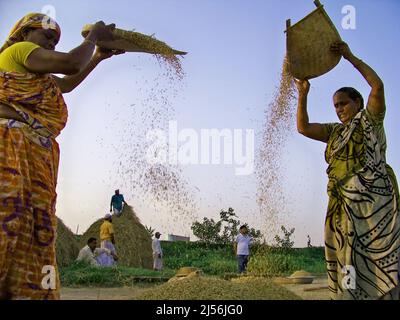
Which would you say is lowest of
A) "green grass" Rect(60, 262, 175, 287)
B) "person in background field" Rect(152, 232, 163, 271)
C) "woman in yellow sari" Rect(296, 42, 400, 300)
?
"person in background field" Rect(152, 232, 163, 271)

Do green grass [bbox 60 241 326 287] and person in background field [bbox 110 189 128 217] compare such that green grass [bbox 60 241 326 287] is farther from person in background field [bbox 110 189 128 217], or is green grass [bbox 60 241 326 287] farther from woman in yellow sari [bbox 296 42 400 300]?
woman in yellow sari [bbox 296 42 400 300]

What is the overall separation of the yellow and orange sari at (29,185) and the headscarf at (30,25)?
0.09 ft

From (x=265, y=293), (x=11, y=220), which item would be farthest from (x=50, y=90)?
(x=265, y=293)

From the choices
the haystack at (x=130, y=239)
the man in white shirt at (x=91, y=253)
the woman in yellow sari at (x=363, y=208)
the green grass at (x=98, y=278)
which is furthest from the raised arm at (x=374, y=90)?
the haystack at (x=130, y=239)

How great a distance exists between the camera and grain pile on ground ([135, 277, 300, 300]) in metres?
4.14

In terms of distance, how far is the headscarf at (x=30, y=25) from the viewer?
3213mm

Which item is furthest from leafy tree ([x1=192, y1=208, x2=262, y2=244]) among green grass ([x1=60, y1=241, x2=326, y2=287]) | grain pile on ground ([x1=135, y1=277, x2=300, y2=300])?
grain pile on ground ([x1=135, y1=277, x2=300, y2=300])

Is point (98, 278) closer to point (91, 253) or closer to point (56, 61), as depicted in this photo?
point (91, 253)

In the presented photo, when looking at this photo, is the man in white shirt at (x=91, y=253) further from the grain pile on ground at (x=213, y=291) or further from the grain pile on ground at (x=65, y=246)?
the grain pile on ground at (x=213, y=291)

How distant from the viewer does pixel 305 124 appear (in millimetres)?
4281

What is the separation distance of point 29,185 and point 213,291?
1.75 metres

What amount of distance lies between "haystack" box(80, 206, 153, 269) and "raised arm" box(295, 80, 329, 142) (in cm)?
1108
